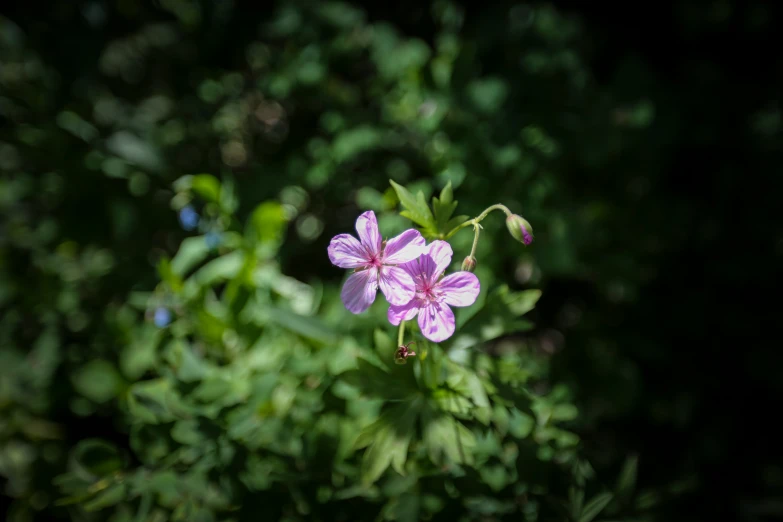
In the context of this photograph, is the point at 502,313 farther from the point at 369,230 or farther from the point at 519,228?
the point at 369,230

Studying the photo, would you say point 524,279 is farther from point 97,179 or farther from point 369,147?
point 97,179

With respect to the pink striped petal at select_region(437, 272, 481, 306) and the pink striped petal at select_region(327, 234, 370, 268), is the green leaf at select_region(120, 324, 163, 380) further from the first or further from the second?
the pink striped petal at select_region(437, 272, 481, 306)

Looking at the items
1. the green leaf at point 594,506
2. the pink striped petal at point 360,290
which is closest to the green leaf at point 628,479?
the green leaf at point 594,506

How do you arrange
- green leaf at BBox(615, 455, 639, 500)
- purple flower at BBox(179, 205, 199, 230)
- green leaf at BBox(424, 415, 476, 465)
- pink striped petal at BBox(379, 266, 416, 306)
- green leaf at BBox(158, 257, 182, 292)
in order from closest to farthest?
1. pink striped petal at BBox(379, 266, 416, 306)
2. green leaf at BBox(424, 415, 476, 465)
3. green leaf at BBox(615, 455, 639, 500)
4. green leaf at BBox(158, 257, 182, 292)
5. purple flower at BBox(179, 205, 199, 230)

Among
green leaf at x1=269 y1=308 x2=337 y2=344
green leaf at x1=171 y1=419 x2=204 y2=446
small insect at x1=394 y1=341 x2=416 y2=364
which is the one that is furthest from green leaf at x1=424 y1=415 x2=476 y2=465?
green leaf at x1=171 y1=419 x2=204 y2=446

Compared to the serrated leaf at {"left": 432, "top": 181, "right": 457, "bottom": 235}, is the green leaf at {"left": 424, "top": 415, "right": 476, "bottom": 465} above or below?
below

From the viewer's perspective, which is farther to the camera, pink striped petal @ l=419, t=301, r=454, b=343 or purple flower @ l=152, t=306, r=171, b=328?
Answer: purple flower @ l=152, t=306, r=171, b=328

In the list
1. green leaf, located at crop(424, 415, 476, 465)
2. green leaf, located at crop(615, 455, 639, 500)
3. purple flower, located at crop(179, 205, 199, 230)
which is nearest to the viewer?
green leaf, located at crop(424, 415, 476, 465)

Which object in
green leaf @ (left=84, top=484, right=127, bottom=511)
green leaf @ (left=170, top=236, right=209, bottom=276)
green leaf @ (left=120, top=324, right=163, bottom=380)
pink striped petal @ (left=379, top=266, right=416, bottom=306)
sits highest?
pink striped petal @ (left=379, top=266, right=416, bottom=306)

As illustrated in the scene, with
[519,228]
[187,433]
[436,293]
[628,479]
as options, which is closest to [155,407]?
[187,433]
